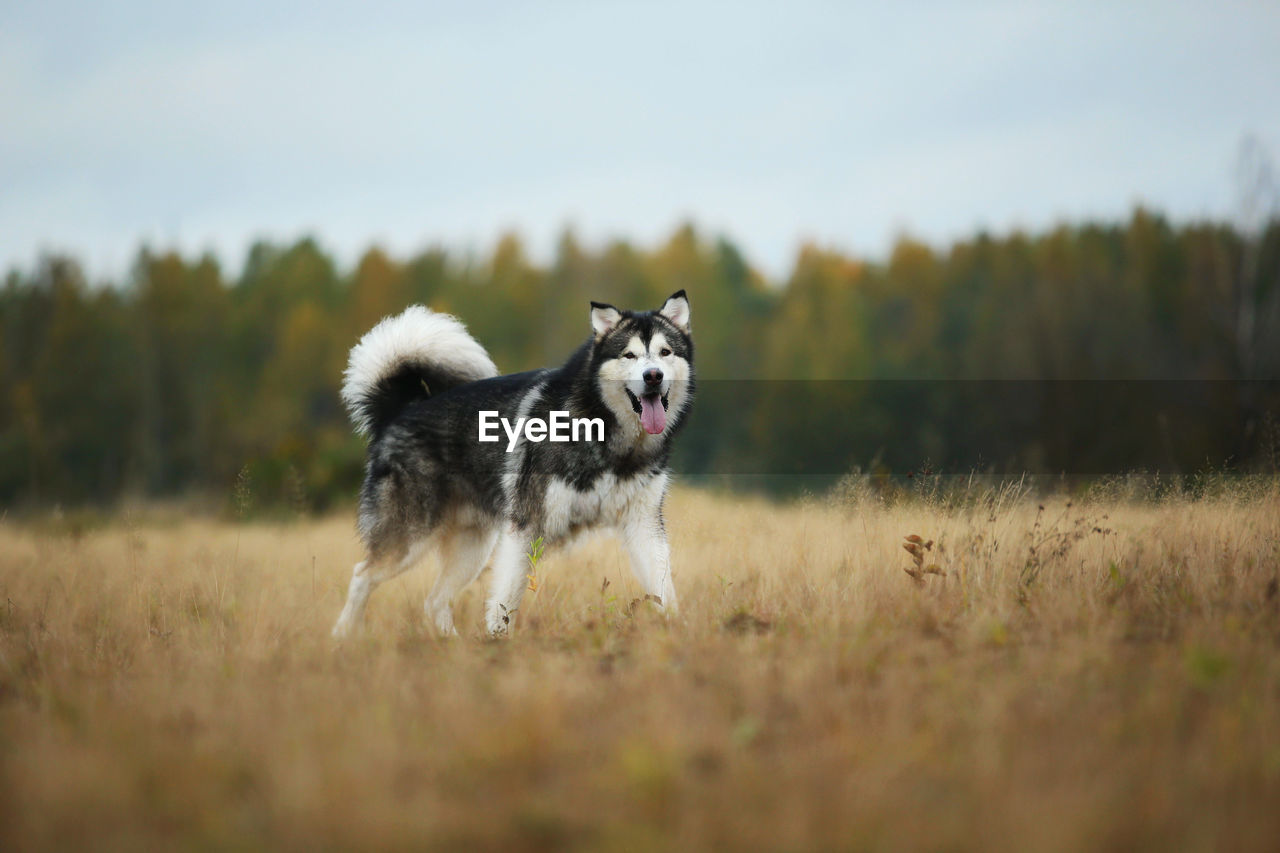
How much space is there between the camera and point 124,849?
93.6 inches

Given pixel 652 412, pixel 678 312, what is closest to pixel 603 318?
pixel 678 312

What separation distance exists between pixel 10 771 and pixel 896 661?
3223mm

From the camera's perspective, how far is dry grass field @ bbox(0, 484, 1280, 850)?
2.45 meters

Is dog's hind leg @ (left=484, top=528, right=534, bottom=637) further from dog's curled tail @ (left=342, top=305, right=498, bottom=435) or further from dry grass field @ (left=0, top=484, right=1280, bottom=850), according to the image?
dog's curled tail @ (left=342, top=305, right=498, bottom=435)

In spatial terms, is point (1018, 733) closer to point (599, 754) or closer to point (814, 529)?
point (599, 754)

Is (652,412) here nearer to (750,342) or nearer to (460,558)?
(460,558)

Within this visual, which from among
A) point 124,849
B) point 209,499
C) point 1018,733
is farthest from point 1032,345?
point 124,849

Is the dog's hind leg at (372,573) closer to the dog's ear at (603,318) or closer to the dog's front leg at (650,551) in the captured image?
the dog's front leg at (650,551)

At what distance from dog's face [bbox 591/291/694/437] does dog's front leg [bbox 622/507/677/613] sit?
0.54 m

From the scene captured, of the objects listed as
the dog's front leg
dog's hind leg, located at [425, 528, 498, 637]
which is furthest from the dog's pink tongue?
dog's hind leg, located at [425, 528, 498, 637]

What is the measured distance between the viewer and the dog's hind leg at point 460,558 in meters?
6.46

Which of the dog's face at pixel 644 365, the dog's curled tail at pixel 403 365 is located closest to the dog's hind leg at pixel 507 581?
the dog's face at pixel 644 365

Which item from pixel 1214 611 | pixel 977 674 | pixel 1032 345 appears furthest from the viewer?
pixel 1032 345

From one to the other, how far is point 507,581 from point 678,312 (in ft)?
6.71
